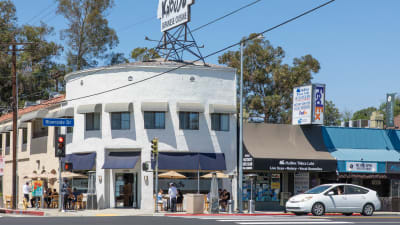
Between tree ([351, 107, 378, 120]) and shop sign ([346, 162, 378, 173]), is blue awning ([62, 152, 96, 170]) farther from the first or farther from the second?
tree ([351, 107, 378, 120])

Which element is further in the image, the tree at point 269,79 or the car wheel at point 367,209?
the tree at point 269,79

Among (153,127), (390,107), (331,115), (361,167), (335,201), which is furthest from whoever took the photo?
(331,115)

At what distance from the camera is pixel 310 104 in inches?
1510

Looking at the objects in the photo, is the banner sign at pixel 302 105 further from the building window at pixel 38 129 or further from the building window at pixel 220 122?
the building window at pixel 38 129

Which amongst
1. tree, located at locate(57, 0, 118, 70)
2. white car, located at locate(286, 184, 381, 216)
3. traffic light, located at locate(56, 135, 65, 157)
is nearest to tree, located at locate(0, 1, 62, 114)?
tree, located at locate(57, 0, 118, 70)

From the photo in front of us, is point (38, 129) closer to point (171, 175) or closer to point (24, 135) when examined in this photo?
point (24, 135)

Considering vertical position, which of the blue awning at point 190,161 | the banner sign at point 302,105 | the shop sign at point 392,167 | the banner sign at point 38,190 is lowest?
the banner sign at point 38,190

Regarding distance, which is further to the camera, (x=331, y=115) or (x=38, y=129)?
(x=331, y=115)

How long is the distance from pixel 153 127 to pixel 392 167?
14.7m

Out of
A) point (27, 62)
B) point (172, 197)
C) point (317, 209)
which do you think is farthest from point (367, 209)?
point (27, 62)

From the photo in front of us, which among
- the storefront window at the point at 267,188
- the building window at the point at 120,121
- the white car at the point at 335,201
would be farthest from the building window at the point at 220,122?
the white car at the point at 335,201

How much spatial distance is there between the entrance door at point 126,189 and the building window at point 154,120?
2.96 metres

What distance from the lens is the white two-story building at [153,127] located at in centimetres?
3684

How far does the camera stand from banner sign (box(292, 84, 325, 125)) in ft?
126
